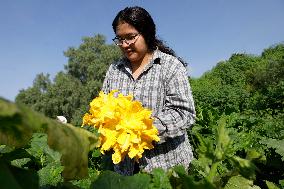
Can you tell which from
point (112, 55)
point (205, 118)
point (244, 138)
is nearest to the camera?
point (244, 138)

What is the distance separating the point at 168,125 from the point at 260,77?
3478cm

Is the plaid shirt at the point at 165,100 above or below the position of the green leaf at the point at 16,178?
above

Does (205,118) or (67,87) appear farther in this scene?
(67,87)

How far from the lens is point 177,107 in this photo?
315cm

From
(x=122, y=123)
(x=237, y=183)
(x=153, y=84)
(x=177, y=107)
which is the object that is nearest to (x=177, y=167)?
(x=237, y=183)

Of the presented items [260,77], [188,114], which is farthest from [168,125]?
[260,77]

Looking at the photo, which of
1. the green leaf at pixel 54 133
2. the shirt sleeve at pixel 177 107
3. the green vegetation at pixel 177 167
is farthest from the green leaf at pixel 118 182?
the shirt sleeve at pixel 177 107

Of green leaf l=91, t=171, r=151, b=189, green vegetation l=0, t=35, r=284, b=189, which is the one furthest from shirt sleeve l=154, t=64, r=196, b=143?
green leaf l=91, t=171, r=151, b=189

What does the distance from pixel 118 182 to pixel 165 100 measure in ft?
8.35

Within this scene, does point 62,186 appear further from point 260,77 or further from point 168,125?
point 260,77

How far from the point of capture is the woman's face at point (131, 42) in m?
3.17

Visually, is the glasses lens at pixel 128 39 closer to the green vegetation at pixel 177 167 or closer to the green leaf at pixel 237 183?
the green vegetation at pixel 177 167

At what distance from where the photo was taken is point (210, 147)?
608 mm

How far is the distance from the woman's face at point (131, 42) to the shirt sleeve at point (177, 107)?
274 millimetres
